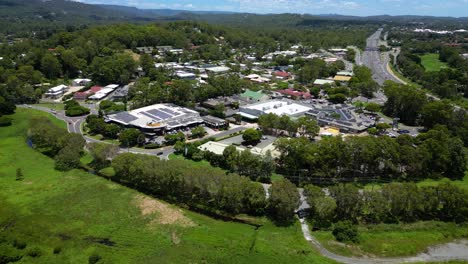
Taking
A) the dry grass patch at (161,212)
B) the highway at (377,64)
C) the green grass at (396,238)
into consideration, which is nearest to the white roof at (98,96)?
the dry grass patch at (161,212)

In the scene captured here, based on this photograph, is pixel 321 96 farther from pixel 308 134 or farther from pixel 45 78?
pixel 45 78

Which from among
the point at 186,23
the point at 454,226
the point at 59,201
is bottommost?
the point at 59,201

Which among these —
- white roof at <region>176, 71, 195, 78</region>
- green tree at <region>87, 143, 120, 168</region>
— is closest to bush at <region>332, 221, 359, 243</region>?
green tree at <region>87, 143, 120, 168</region>

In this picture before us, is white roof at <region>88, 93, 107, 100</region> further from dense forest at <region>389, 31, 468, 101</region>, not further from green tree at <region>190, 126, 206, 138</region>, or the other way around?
dense forest at <region>389, 31, 468, 101</region>

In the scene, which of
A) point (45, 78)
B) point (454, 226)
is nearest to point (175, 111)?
point (454, 226)

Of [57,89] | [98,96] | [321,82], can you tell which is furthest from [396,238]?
[57,89]

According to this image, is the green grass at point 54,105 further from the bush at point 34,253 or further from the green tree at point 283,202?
the green tree at point 283,202
